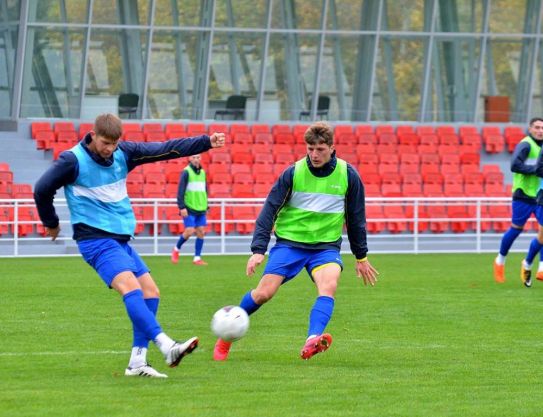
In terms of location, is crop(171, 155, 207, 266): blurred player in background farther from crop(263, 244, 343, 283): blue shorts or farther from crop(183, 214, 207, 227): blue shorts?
crop(263, 244, 343, 283): blue shorts

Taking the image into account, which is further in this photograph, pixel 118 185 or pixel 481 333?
pixel 481 333

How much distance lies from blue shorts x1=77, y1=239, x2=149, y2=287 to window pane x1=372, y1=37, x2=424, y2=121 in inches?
1103

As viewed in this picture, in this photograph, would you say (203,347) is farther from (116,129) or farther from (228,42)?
(228,42)

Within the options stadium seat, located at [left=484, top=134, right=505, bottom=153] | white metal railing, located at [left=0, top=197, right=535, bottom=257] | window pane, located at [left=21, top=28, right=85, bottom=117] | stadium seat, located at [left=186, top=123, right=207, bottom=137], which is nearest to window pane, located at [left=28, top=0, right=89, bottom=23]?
window pane, located at [left=21, top=28, right=85, bottom=117]

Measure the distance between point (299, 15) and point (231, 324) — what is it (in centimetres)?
2735

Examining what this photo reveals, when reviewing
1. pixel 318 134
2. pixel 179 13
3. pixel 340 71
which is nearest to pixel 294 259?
pixel 318 134

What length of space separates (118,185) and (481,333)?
4.47m

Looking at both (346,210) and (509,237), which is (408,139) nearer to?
(509,237)

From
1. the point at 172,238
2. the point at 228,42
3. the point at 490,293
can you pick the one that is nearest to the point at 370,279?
the point at 490,293

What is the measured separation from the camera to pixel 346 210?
1089cm

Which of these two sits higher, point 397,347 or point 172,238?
point 397,347

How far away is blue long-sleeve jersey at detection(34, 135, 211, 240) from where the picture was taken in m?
9.65

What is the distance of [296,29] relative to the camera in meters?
37.0

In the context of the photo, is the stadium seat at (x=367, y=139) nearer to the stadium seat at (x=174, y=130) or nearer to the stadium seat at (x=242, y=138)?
the stadium seat at (x=242, y=138)
